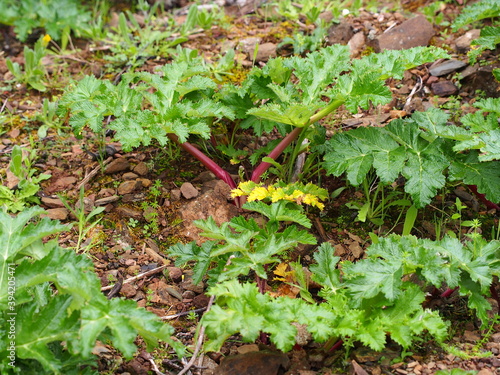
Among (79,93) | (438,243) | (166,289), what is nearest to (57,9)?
(79,93)

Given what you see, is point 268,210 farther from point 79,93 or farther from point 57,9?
point 57,9

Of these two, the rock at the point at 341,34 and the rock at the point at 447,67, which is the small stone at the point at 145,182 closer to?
the rock at the point at 341,34

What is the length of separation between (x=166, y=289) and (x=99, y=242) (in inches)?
20.4

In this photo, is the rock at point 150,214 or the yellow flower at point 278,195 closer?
the yellow flower at point 278,195

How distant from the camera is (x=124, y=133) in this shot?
3207mm

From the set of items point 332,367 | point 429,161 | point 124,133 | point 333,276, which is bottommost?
point 332,367

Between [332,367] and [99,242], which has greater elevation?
[99,242]

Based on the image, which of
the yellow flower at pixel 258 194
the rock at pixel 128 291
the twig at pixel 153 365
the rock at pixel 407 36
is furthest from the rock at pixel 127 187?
the rock at pixel 407 36

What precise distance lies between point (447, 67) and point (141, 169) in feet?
7.86

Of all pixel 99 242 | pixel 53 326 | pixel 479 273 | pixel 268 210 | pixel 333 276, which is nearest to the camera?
pixel 53 326

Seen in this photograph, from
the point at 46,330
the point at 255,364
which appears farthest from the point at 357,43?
the point at 46,330

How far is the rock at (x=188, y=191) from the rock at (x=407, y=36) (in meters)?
2.00

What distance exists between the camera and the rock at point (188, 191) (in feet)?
11.8

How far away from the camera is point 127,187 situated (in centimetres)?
366
